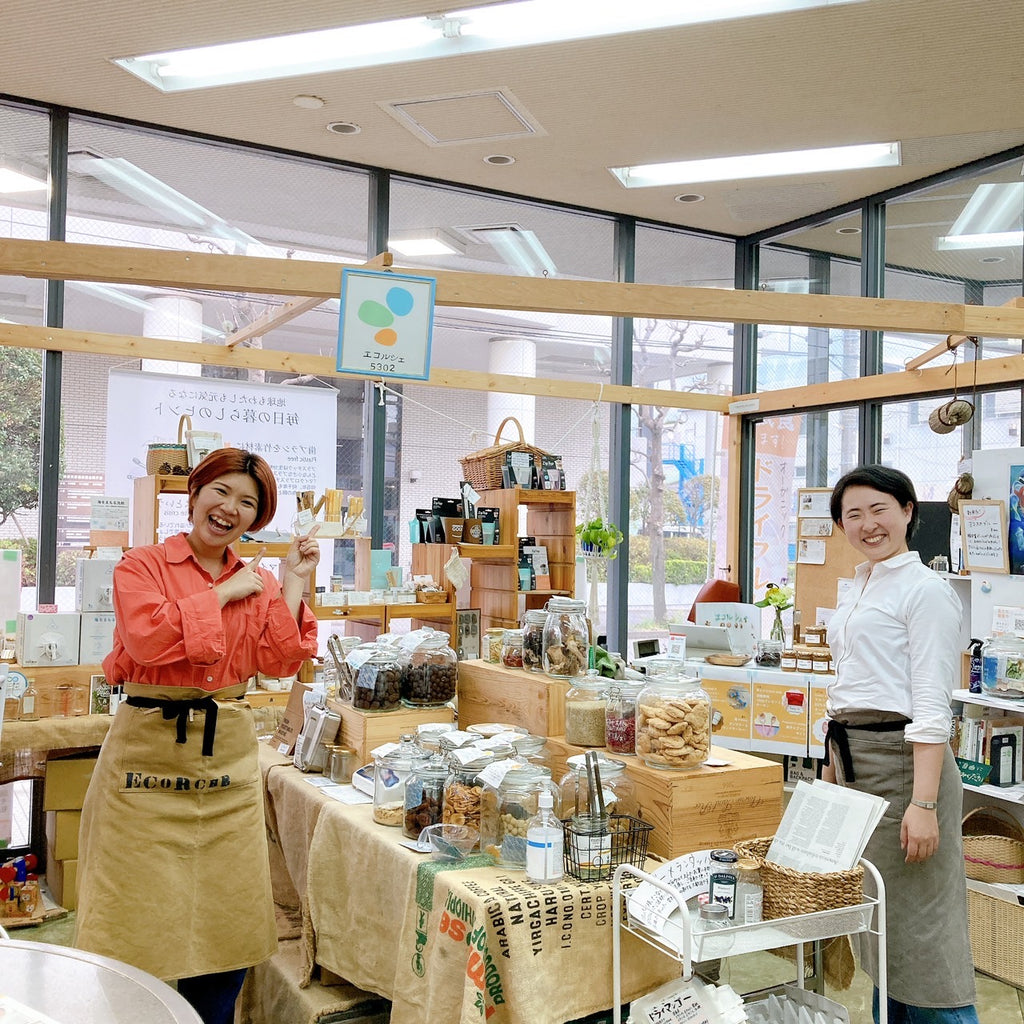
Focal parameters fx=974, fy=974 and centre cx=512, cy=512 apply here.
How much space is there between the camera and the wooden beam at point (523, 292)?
3.36 meters

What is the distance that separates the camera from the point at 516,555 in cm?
552

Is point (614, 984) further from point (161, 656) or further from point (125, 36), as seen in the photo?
point (125, 36)

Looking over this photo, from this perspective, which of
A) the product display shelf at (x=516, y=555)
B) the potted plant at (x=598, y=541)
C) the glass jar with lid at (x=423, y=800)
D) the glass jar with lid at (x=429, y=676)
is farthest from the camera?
the product display shelf at (x=516, y=555)

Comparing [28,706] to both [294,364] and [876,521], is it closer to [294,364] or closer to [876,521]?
[294,364]

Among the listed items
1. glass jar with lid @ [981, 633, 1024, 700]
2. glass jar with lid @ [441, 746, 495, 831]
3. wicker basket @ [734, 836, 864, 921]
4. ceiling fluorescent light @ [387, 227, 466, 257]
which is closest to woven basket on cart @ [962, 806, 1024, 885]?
glass jar with lid @ [981, 633, 1024, 700]

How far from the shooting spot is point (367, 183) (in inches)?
242

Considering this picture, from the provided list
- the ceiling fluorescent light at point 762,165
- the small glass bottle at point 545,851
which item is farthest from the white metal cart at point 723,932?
the ceiling fluorescent light at point 762,165

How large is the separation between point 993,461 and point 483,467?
2.68 metres

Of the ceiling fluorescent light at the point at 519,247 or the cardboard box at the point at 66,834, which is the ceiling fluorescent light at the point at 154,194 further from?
the cardboard box at the point at 66,834

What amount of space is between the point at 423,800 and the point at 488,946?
1.78ft

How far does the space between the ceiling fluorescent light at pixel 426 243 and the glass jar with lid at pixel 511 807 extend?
14.8 feet

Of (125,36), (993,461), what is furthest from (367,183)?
(993,461)

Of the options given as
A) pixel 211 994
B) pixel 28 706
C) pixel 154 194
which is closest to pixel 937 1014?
pixel 211 994

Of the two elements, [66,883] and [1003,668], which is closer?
[1003,668]
